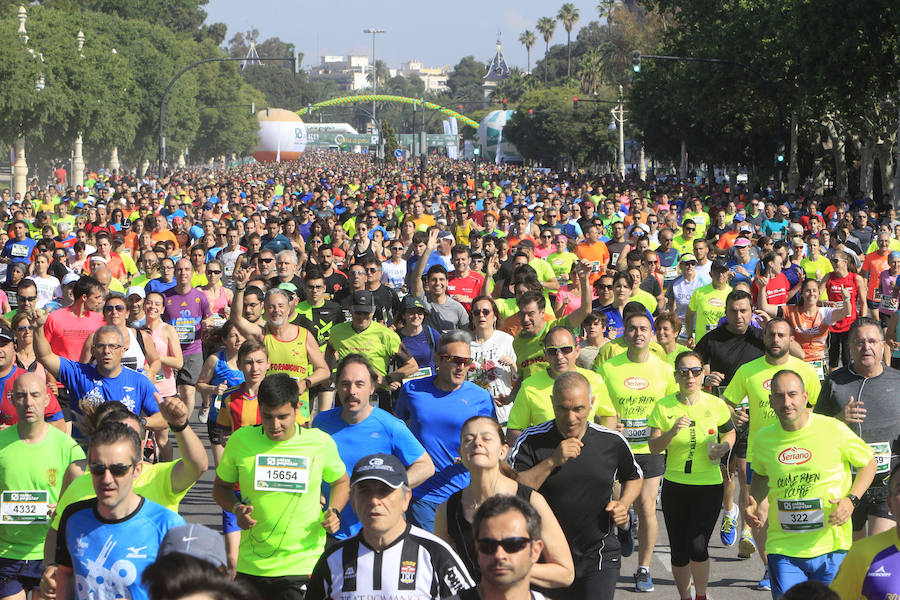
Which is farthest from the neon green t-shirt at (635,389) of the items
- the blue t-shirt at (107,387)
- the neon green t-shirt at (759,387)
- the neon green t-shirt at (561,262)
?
the neon green t-shirt at (561,262)

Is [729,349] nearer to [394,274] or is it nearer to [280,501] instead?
[280,501]

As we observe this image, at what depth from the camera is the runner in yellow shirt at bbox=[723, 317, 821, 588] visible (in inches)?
331

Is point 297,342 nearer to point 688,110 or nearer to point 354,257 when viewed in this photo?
point 354,257

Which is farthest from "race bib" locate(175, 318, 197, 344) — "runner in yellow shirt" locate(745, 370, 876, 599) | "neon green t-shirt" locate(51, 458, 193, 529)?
"runner in yellow shirt" locate(745, 370, 876, 599)

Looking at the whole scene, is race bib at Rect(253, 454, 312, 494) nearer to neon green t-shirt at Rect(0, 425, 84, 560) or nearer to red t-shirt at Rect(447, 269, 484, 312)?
neon green t-shirt at Rect(0, 425, 84, 560)

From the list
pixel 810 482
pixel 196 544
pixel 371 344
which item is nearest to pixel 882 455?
pixel 810 482

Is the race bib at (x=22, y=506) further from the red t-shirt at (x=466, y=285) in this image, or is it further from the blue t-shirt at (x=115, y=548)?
the red t-shirt at (x=466, y=285)

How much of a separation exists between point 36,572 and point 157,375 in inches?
156

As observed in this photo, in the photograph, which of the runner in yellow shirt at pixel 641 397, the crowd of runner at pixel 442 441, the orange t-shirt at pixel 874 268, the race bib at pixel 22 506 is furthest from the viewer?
the orange t-shirt at pixel 874 268

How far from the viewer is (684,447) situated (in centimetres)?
792

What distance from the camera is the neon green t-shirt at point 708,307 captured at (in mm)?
11992

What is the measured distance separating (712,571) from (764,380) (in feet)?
4.01

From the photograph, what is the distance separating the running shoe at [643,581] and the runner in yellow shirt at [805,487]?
141cm

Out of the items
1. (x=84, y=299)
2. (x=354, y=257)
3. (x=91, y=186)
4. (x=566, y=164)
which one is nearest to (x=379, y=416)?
(x=84, y=299)
